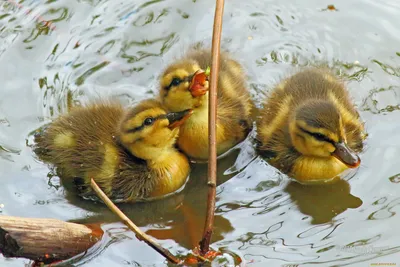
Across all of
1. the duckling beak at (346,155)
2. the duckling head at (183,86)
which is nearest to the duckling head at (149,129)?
the duckling head at (183,86)

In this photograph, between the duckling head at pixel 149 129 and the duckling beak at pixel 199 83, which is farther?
the duckling beak at pixel 199 83

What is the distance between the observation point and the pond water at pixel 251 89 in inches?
133

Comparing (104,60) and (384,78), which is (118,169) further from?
(384,78)

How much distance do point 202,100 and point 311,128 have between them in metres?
0.55

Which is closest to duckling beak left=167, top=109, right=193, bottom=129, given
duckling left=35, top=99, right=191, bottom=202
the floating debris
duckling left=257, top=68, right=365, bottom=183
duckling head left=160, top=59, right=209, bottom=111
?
duckling left=35, top=99, right=191, bottom=202

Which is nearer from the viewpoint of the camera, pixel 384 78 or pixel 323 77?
pixel 323 77

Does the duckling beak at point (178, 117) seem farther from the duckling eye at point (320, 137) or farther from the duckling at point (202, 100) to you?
the duckling eye at point (320, 137)

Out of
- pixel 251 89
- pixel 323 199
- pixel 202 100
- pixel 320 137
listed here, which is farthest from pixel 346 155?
pixel 251 89

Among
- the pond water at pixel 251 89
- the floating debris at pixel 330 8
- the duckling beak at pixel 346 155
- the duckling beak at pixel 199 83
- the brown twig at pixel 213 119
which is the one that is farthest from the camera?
the floating debris at pixel 330 8

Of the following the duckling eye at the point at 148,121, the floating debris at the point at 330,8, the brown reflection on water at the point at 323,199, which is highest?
the floating debris at the point at 330,8

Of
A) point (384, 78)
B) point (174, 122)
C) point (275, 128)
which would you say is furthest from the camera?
point (384, 78)

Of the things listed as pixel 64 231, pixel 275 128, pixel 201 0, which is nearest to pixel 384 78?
pixel 275 128

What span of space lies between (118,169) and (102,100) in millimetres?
431

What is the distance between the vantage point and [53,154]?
3.76 metres
